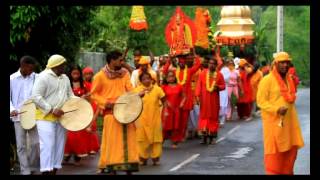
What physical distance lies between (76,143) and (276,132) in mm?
4508

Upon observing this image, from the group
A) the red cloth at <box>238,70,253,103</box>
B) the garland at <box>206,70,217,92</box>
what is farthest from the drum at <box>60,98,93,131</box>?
the red cloth at <box>238,70,253,103</box>

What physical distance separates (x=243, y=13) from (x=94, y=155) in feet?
25.4

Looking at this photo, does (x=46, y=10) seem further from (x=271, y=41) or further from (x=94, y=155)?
(x=271, y=41)

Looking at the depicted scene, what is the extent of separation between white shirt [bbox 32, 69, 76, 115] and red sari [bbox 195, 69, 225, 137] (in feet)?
17.9

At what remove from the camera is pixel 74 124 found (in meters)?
11.8

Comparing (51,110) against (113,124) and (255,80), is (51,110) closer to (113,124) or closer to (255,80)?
(113,124)

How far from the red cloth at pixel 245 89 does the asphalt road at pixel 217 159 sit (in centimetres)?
467

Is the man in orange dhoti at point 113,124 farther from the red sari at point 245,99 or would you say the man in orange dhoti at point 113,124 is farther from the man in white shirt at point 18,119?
the red sari at point 245,99

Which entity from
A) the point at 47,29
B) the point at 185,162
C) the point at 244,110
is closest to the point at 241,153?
the point at 185,162

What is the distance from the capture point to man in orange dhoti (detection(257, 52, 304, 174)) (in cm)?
1086

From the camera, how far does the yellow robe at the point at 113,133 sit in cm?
1203

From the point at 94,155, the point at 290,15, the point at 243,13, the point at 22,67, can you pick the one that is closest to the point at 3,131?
the point at 22,67

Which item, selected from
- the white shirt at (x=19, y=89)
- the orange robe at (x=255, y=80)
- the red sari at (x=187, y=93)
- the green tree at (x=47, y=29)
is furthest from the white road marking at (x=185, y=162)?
the orange robe at (x=255, y=80)

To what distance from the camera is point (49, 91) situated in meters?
11.9
